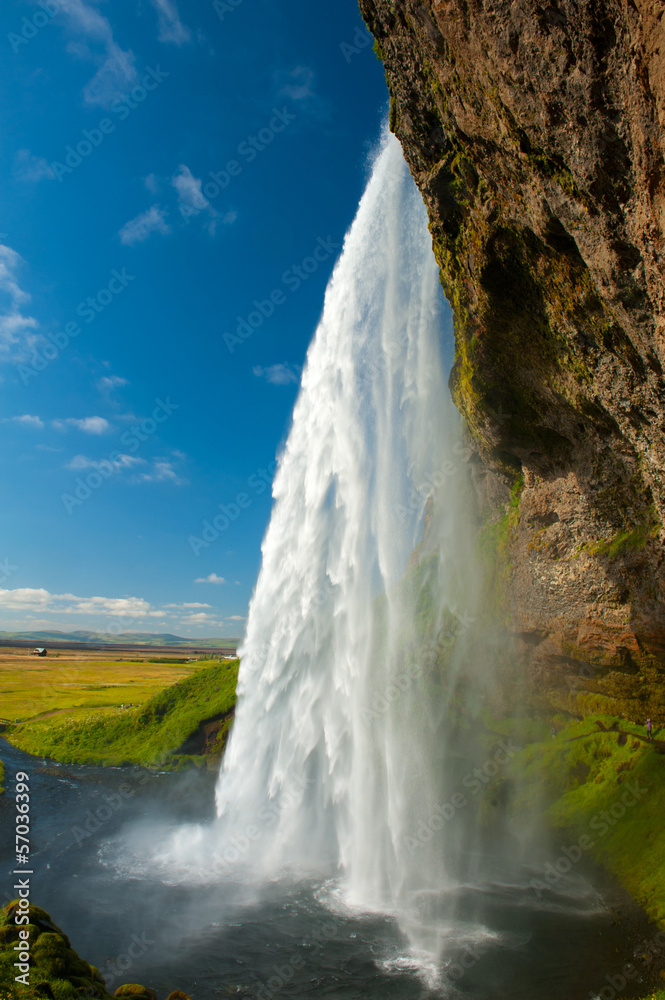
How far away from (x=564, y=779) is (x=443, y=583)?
1039 centimetres

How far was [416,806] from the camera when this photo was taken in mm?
19250

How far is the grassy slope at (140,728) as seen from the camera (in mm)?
34438

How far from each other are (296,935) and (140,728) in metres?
28.8

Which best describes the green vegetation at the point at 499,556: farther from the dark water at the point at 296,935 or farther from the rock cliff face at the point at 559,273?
the dark water at the point at 296,935

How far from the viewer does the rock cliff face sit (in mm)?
8062

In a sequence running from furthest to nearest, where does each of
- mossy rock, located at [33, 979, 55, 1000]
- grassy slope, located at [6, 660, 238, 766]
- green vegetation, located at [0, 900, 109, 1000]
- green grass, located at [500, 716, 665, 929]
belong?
grassy slope, located at [6, 660, 238, 766] → green grass, located at [500, 716, 665, 929] → green vegetation, located at [0, 900, 109, 1000] → mossy rock, located at [33, 979, 55, 1000]

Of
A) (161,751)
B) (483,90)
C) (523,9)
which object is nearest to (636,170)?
(523,9)

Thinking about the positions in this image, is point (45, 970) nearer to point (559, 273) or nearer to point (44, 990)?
point (44, 990)

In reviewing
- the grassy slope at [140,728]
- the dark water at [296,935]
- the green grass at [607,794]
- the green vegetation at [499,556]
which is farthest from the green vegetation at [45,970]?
the grassy slope at [140,728]

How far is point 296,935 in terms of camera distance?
1323 centimetres

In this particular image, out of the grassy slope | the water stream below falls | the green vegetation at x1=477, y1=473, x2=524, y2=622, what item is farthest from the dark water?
the grassy slope

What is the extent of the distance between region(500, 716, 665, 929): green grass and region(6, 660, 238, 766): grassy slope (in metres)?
22.1

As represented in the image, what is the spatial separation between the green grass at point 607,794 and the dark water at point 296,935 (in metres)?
1.67

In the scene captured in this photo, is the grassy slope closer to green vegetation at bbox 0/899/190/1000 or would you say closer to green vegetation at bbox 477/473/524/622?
green vegetation at bbox 477/473/524/622
